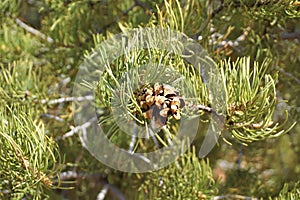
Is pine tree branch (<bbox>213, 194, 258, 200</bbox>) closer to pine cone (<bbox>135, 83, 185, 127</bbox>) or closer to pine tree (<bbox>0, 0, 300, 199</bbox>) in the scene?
pine tree (<bbox>0, 0, 300, 199</bbox>)

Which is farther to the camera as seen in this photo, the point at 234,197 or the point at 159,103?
the point at 234,197

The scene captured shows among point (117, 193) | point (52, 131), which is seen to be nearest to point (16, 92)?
point (52, 131)

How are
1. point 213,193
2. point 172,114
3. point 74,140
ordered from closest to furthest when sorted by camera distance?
1. point 172,114
2. point 213,193
3. point 74,140

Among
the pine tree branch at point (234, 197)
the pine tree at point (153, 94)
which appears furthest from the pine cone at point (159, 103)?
the pine tree branch at point (234, 197)

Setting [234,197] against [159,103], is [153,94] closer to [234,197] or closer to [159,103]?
[159,103]

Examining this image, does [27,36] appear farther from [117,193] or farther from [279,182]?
[279,182]

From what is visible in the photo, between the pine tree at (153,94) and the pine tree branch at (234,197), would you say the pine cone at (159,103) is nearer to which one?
the pine tree at (153,94)

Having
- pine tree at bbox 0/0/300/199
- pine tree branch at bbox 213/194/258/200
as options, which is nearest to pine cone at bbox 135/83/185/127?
pine tree at bbox 0/0/300/199

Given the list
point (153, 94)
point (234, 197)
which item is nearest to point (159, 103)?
point (153, 94)
